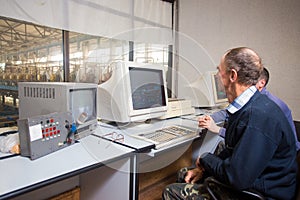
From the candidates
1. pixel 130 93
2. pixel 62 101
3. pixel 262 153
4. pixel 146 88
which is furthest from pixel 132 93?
pixel 262 153

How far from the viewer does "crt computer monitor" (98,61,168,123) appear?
1.46 meters

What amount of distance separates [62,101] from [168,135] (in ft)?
2.37

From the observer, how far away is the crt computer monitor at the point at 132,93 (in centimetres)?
146

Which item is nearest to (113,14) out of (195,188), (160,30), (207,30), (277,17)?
(160,30)

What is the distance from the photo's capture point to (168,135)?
150 cm

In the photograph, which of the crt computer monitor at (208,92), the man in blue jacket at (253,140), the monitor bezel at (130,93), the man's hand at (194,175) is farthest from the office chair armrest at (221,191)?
the crt computer monitor at (208,92)

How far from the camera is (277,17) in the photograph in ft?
7.75

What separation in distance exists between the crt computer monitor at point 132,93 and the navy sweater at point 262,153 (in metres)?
0.69

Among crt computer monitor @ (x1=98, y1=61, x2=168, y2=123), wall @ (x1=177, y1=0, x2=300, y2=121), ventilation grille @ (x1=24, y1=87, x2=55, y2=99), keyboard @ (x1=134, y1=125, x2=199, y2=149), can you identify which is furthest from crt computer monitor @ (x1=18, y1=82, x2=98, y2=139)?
wall @ (x1=177, y1=0, x2=300, y2=121)

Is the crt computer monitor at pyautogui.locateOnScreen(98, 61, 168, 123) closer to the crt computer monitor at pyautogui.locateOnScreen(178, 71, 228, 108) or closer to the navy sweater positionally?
the navy sweater

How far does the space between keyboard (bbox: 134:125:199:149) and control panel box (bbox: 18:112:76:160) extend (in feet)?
1.56

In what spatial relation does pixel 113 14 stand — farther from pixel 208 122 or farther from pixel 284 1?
pixel 284 1

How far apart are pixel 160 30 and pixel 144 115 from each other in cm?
192

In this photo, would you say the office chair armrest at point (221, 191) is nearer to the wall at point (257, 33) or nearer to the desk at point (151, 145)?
the desk at point (151, 145)
